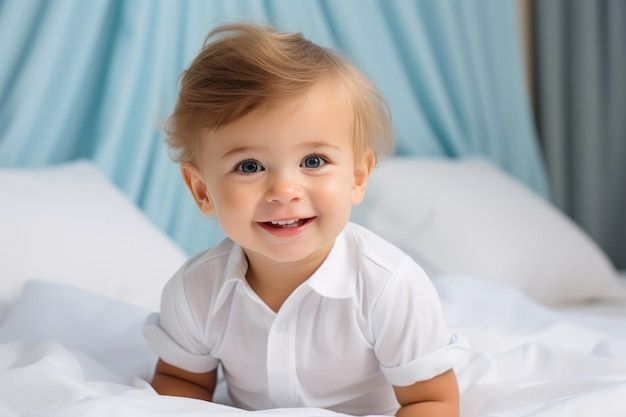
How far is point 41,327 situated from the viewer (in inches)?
49.8

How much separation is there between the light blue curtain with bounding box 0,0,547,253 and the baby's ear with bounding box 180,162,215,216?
59 centimetres

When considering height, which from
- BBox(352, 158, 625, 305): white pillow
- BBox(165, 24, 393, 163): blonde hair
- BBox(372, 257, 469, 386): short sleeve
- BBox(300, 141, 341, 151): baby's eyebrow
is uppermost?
BBox(165, 24, 393, 163): blonde hair

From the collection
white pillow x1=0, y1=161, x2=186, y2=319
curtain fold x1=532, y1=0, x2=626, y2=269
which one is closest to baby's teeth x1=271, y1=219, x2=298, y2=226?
white pillow x1=0, y1=161, x2=186, y2=319

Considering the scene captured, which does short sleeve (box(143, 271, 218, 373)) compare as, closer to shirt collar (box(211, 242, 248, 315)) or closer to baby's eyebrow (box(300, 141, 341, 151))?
shirt collar (box(211, 242, 248, 315))

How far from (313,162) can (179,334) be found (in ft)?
1.03

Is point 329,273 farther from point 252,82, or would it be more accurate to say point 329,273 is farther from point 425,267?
point 425,267

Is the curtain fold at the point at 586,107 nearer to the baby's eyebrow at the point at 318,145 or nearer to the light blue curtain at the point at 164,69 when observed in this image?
the light blue curtain at the point at 164,69

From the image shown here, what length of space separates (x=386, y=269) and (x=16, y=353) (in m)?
0.49

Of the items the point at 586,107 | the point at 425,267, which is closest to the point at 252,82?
the point at 425,267

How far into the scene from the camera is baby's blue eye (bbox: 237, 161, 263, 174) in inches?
37.7

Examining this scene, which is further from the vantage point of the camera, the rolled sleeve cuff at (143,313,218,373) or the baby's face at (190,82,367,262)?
the rolled sleeve cuff at (143,313,218,373)

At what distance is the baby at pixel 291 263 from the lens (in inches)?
37.3

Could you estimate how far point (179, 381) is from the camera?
1134 mm

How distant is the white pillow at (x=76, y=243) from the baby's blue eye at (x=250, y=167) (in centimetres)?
61
